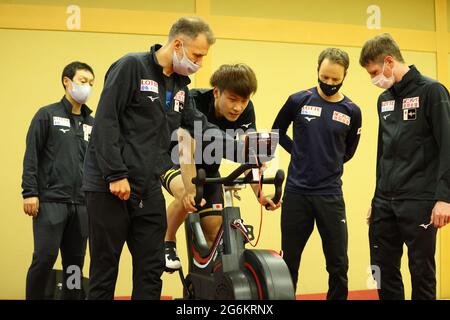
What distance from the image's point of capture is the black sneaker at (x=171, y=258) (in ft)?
10.0

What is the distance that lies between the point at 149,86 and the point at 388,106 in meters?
1.43

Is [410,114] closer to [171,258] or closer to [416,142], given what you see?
[416,142]

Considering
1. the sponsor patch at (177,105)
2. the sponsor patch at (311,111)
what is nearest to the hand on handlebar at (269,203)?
the sponsor patch at (177,105)

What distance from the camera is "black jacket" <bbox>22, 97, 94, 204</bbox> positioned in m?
3.70

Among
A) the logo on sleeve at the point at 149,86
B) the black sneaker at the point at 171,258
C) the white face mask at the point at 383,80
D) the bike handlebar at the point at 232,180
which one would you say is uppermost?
the white face mask at the point at 383,80

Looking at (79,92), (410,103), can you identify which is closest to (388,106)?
(410,103)

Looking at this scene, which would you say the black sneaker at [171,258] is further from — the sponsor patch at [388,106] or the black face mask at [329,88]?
the sponsor patch at [388,106]

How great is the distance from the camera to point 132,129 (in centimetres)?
244

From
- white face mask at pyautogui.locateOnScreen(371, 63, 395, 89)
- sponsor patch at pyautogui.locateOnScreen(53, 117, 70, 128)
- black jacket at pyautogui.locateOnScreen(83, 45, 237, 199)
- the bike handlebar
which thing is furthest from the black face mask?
sponsor patch at pyautogui.locateOnScreen(53, 117, 70, 128)

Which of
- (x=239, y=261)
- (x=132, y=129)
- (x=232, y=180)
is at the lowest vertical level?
(x=239, y=261)

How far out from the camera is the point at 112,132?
2340 millimetres

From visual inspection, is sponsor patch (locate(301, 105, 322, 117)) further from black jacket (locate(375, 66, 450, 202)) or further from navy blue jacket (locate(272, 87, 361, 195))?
black jacket (locate(375, 66, 450, 202))

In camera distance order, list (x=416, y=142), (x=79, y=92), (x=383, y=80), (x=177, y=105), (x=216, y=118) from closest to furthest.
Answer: (x=177, y=105) → (x=416, y=142) → (x=383, y=80) → (x=216, y=118) → (x=79, y=92)
